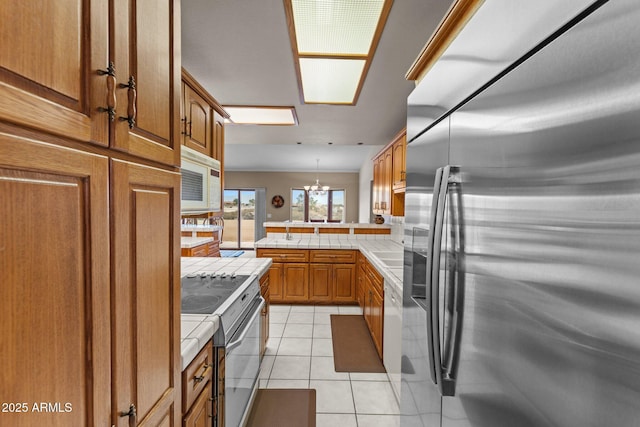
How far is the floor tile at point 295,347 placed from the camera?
2881 mm

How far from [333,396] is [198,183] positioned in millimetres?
1835

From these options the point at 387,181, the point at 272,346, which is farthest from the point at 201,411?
the point at 387,181

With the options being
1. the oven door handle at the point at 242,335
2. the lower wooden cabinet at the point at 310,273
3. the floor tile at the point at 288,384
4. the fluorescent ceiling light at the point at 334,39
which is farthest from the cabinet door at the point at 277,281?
the fluorescent ceiling light at the point at 334,39

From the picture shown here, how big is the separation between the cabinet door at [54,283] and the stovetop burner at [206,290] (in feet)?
2.93

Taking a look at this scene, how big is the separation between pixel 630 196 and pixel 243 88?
8.33 ft

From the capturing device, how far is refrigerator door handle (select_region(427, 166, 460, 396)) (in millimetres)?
895

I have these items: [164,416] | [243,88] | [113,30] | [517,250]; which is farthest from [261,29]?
[164,416]

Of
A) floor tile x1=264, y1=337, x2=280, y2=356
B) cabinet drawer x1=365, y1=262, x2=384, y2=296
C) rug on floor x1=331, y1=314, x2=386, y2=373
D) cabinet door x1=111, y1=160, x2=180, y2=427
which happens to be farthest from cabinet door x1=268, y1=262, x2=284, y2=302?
cabinet door x1=111, y1=160, x2=180, y2=427

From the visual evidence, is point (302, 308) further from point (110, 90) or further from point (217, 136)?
point (110, 90)

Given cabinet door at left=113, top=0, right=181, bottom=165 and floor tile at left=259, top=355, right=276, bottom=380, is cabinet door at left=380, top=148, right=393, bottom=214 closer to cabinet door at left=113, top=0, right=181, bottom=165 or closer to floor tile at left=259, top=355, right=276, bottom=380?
floor tile at left=259, top=355, right=276, bottom=380

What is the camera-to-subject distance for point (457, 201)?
878 mm

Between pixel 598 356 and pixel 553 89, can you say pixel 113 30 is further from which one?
pixel 598 356

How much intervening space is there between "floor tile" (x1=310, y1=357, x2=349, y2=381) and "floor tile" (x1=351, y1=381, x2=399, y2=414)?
0.14 metres

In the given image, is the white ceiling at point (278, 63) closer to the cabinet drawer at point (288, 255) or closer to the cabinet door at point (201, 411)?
the cabinet drawer at point (288, 255)
